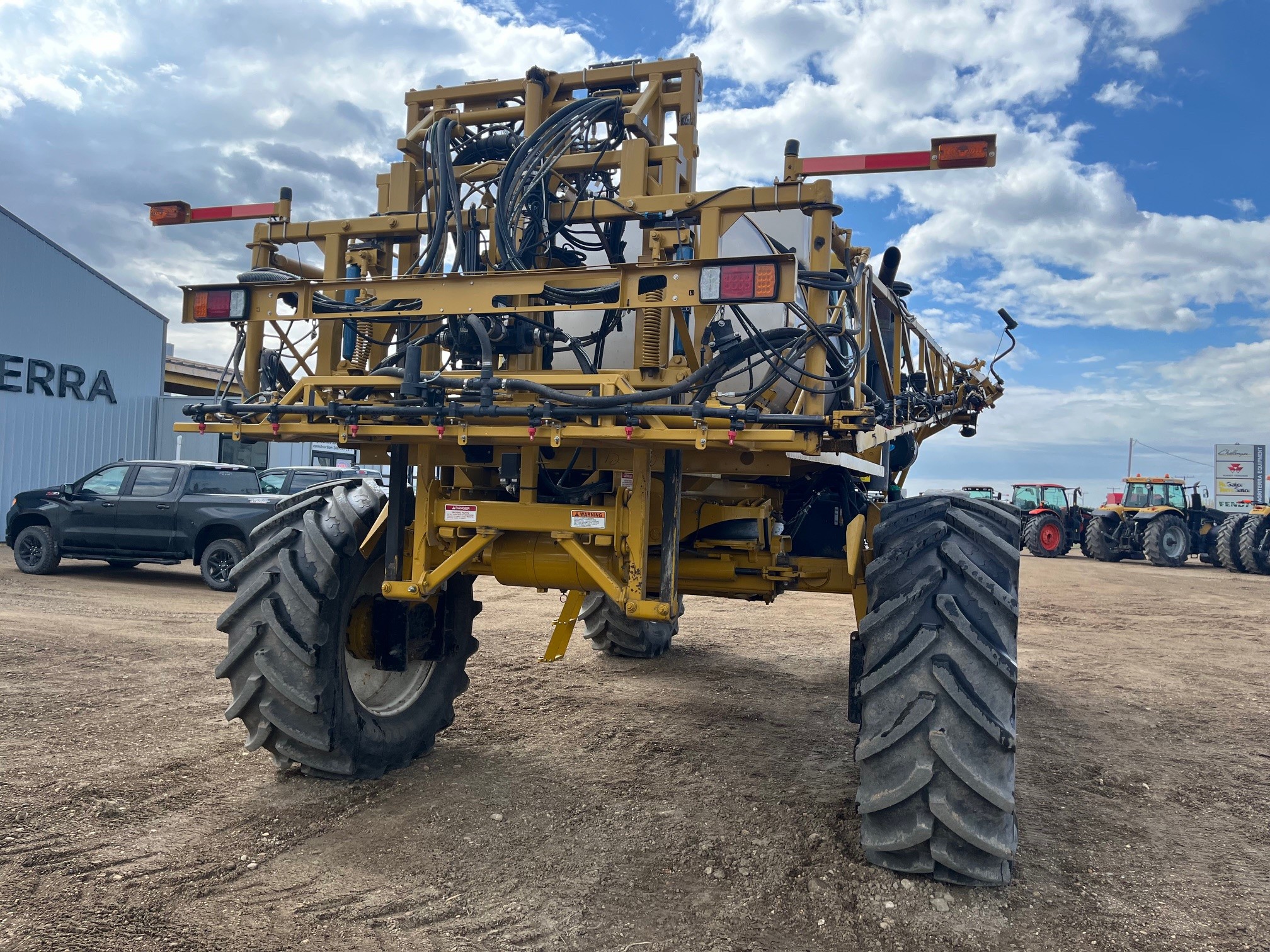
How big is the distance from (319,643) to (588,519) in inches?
51.8

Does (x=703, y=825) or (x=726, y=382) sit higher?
(x=726, y=382)

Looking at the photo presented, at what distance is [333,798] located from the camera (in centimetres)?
412

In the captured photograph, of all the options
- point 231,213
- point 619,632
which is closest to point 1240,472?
point 619,632

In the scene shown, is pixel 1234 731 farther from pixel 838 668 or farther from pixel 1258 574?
A: pixel 1258 574

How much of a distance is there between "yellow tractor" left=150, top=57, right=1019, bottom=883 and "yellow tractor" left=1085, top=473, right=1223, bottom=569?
1960 centimetres

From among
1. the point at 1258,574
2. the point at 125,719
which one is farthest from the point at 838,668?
the point at 1258,574

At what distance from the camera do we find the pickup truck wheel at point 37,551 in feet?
40.9

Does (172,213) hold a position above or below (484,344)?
above

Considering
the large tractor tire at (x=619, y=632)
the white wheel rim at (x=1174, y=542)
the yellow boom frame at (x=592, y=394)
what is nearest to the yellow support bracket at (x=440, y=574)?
the yellow boom frame at (x=592, y=394)

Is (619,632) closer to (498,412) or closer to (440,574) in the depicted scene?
(440,574)

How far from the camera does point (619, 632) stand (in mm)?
7641

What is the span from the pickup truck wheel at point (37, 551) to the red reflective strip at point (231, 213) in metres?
9.63

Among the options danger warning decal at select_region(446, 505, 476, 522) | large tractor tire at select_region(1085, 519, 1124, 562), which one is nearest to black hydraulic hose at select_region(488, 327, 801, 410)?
danger warning decal at select_region(446, 505, 476, 522)

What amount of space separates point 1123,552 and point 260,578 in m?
22.9
